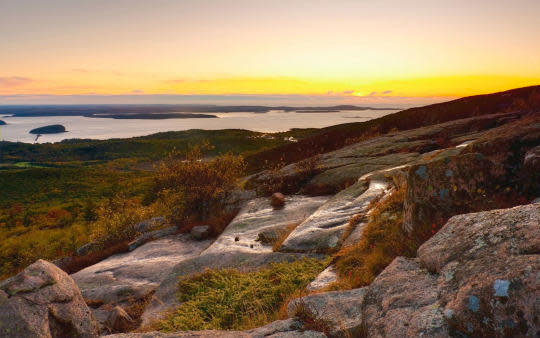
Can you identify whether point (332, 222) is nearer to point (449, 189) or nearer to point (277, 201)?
point (449, 189)

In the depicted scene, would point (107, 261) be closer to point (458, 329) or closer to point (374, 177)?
point (374, 177)

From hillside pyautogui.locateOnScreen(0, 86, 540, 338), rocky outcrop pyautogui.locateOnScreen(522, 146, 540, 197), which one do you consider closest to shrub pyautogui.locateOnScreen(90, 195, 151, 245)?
hillside pyautogui.locateOnScreen(0, 86, 540, 338)

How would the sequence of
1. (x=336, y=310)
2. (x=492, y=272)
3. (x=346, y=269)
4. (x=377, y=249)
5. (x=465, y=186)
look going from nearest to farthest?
(x=492, y=272) → (x=336, y=310) → (x=465, y=186) → (x=377, y=249) → (x=346, y=269)

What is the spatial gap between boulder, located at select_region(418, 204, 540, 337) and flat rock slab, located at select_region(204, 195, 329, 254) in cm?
662

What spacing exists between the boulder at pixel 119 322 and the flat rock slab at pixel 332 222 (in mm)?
4331

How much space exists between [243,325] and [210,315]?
1304 mm

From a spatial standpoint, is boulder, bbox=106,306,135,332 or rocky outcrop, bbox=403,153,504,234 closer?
rocky outcrop, bbox=403,153,504,234

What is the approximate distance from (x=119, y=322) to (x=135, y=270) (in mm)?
4143

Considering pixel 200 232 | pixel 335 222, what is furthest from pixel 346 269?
pixel 200 232

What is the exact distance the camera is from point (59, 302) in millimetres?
5672

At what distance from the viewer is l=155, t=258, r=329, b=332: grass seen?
6.28m

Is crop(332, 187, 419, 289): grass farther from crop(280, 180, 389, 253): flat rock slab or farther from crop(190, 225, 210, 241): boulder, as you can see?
crop(190, 225, 210, 241): boulder

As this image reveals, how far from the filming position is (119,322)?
762 centimetres

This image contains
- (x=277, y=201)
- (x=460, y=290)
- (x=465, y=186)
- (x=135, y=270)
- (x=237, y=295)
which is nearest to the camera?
(x=460, y=290)
